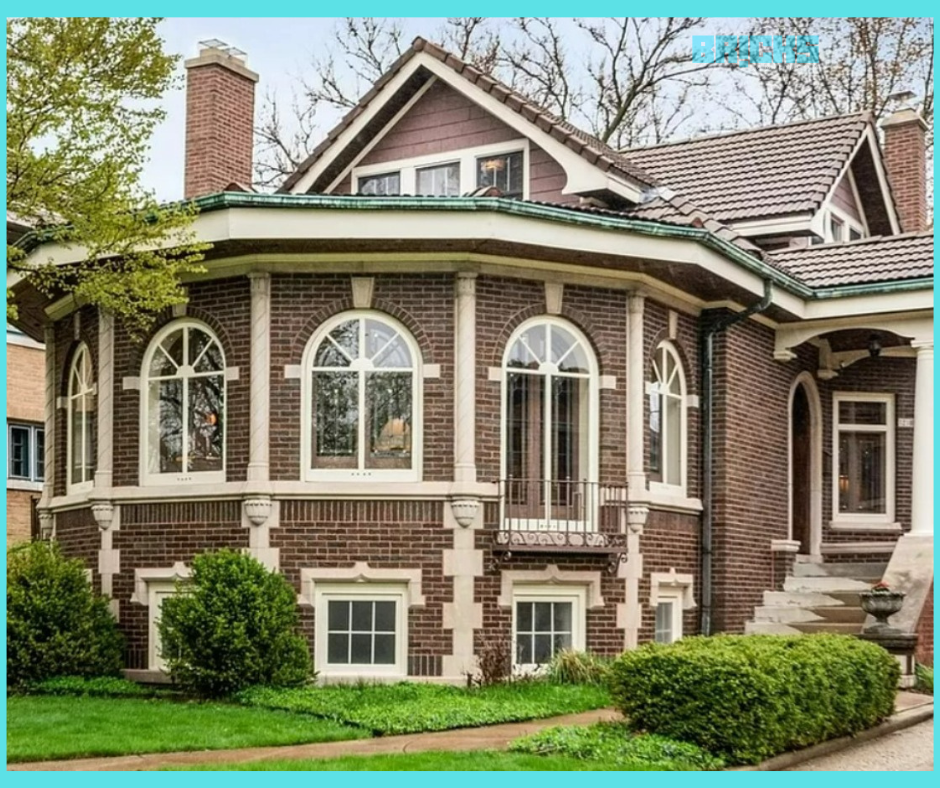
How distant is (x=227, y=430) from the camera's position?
16.2 meters

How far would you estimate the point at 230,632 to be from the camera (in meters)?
14.5

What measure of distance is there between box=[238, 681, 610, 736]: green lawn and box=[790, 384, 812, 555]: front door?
6.90 metres

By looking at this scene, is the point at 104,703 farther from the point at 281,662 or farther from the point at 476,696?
the point at 476,696

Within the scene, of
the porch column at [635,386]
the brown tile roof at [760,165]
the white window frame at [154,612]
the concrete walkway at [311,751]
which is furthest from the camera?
the brown tile roof at [760,165]

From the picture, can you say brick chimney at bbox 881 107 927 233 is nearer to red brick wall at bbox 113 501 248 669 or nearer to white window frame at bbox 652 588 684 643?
white window frame at bbox 652 588 684 643

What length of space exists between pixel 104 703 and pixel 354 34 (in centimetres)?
1951

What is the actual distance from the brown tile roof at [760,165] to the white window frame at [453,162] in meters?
3.49

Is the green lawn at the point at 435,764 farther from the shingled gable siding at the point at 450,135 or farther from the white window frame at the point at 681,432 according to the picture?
the shingled gable siding at the point at 450,135

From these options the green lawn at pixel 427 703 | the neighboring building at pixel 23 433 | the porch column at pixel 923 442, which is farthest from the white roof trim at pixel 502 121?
the neighboring building at pixel 23 433

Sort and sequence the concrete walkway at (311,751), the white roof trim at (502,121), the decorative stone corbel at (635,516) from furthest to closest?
the white roof trim at (502,121) < the decorative stone corbel at (635,516) < the concrete walkway at (311,751)

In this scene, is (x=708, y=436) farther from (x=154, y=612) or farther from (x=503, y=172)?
(x=154, y=612)

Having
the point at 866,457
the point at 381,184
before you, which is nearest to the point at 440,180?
the point at 381,184

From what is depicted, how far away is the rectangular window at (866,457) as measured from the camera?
70.8 feet

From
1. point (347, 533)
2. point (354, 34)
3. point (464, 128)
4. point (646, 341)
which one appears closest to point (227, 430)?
point (347, 533)
